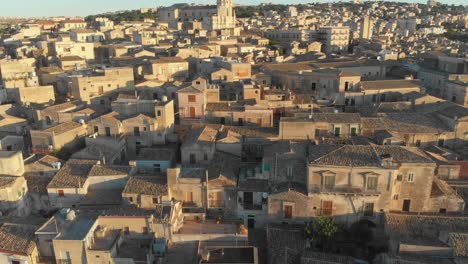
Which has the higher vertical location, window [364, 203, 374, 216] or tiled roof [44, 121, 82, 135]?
tiled roof [44, 121, 82, 135]

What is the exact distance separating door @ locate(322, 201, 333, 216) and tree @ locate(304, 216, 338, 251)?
0.99 meters

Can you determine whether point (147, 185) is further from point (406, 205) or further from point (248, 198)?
point (406, 205)

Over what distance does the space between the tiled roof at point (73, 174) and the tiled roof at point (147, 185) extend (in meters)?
3.50

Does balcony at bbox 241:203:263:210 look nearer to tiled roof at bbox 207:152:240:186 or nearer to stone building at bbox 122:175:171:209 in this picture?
tiled roof at bbox 207:152:240:186

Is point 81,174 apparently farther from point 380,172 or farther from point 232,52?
point 232,52

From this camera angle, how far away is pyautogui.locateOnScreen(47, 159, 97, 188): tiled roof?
26.7m

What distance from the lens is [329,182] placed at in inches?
931

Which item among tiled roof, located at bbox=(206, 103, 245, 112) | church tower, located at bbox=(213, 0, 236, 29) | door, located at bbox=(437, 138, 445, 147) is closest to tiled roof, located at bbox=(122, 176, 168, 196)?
tiled roof, located at bbox=(206, 103, 245, 112)

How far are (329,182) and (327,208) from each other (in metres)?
1.63

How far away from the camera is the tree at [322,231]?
2230 cm

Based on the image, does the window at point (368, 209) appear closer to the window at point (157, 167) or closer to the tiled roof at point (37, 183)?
the window at point (157, 167)

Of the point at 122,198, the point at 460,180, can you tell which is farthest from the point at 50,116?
the point at 460,180

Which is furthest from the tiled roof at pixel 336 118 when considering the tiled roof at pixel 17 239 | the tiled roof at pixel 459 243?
the tiled roof at pixel 17 239

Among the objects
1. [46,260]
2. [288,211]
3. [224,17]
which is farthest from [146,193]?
[224,17]
